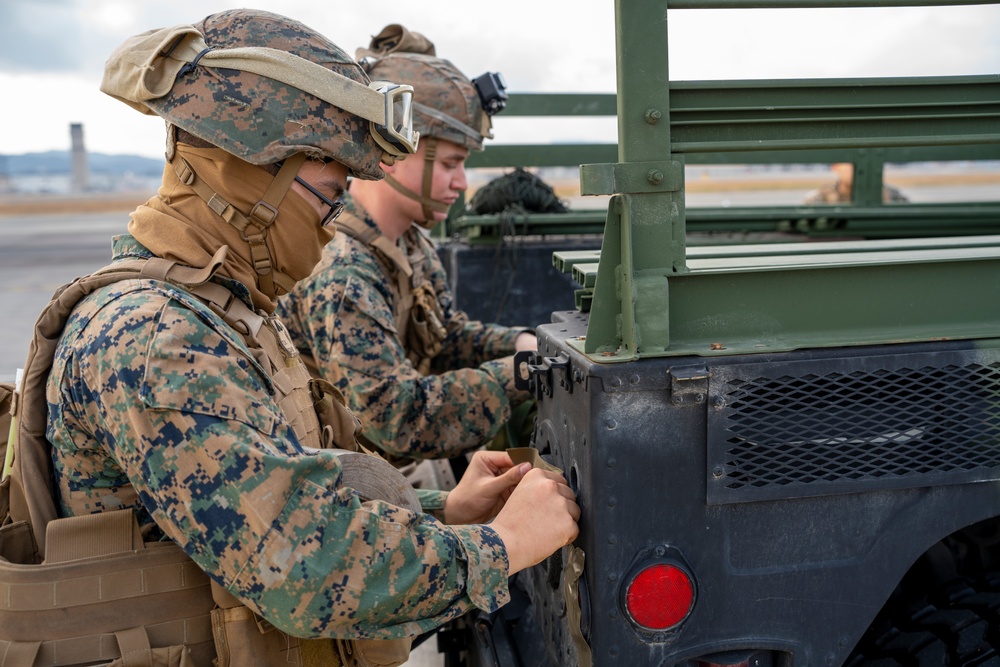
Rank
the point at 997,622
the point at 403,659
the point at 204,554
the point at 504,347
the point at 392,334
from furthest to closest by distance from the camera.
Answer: the point at 504,347, the point at 392,334, the point at 403,659, the point at 997,622, the point at 204,554

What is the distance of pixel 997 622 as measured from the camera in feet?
5.69

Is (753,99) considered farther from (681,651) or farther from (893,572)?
(681,651)

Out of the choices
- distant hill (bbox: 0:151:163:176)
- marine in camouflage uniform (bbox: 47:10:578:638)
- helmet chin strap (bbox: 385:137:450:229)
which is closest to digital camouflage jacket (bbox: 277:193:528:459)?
helmet chin strap (bbox: 385:137:450:229)

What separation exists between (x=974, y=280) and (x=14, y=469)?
6.03ft

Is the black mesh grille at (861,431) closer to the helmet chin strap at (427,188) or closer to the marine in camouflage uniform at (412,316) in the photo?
the marine in camouflage uniform at (412,316)

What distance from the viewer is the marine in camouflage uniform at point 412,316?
281 cm

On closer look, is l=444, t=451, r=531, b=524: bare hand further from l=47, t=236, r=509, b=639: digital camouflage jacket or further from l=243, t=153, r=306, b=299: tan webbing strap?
l=243, t=153, r=306, b=299: tan webbing strap

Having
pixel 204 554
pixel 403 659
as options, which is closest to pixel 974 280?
pixel 403 659

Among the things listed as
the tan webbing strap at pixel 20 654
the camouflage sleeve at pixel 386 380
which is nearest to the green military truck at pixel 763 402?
the tan webbing strap at pixel 20 654

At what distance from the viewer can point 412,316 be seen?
10.6 feet

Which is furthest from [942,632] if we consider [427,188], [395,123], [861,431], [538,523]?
[427,188]

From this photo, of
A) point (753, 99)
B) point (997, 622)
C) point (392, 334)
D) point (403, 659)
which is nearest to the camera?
point (753, 99)

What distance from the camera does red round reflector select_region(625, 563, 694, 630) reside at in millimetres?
1596

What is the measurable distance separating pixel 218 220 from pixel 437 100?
66.3 inches
